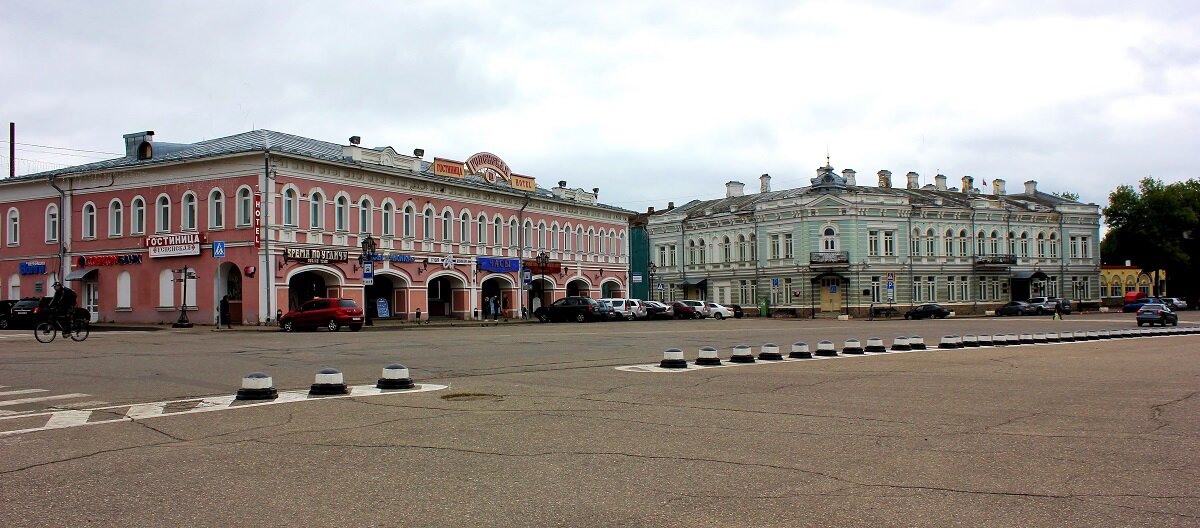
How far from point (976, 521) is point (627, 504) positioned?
225cm

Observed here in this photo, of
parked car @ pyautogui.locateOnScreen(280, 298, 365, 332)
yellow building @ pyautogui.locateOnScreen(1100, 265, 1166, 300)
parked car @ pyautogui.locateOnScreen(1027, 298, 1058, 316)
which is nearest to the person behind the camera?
parked car @ pyautogui.locateOnScreen(280, 298, 365, 332)

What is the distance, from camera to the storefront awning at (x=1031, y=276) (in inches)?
3091

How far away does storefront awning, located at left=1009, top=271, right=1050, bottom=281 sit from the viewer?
78.5m

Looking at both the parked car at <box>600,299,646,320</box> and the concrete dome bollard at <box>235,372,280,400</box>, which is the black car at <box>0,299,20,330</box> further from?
the concrete dome bollard at <box>235,372,280,400</box>

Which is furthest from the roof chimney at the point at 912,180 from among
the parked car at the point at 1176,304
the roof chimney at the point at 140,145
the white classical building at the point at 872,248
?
the roof chimney at the point at 140,145

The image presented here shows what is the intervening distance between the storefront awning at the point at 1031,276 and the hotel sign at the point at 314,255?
194 ft

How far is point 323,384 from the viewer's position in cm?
1241

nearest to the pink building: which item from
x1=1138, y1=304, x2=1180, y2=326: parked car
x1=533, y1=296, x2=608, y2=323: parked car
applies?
x1=533, y1=296, x2=608, y2=323: parked car

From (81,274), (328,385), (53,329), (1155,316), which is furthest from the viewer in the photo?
(81,274)

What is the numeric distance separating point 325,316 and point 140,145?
60.7 feet

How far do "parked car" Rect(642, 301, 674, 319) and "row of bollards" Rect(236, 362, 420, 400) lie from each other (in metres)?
47.1

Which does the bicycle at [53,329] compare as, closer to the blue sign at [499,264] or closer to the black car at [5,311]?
the black car at [5,311]

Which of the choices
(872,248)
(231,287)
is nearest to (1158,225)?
(872,248)

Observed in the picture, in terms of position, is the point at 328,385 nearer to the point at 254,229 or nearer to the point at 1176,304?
the point at 254,229
